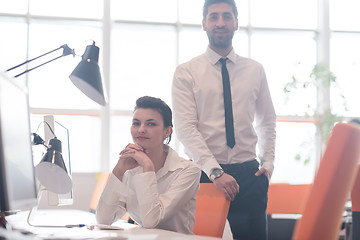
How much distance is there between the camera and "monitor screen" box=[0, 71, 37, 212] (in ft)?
3.73

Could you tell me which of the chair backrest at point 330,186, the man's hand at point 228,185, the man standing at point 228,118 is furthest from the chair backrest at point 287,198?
the chair backrest at point 330,186

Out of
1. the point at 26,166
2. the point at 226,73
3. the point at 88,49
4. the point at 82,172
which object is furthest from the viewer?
the point at 82,172

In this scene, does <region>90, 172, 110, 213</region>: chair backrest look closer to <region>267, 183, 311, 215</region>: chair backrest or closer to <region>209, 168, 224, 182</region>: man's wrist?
<region>267, 183, 311, 215</region>: chair backrest

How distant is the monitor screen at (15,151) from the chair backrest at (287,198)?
6.39 ft

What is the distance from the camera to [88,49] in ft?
6.79

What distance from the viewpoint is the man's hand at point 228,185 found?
92.5 inches

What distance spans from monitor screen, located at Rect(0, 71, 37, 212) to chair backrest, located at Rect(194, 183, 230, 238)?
874 mm

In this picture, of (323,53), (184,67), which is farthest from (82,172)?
(184,67)

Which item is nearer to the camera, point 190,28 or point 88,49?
point 88,49

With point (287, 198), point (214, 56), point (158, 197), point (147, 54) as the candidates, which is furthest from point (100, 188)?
point (158, 197)

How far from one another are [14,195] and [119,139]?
19.6 feet

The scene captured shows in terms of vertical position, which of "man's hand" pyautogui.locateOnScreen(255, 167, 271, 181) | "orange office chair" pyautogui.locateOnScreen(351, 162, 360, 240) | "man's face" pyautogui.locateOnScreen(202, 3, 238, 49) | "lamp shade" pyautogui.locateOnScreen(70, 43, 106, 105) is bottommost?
"orange office chair" pyautogui.locateOnScreen(351, 162, 360, 240)

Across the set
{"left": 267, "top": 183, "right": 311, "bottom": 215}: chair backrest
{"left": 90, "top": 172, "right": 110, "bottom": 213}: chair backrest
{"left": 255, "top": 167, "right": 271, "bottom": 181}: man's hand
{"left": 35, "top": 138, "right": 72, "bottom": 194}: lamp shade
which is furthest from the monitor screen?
{"left": 90, "top": 172, "right": 110, "bottom": 213}: chair backrest

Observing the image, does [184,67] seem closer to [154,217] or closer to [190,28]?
[154,217]
